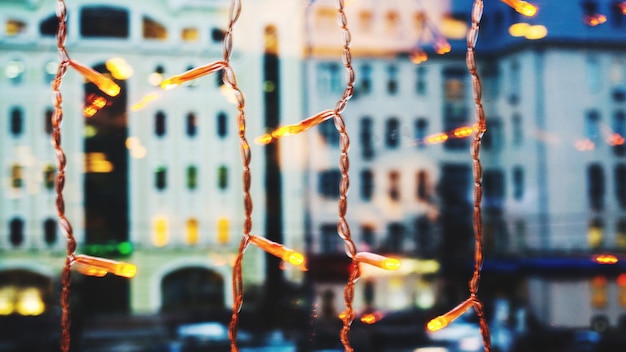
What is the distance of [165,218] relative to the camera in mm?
1062

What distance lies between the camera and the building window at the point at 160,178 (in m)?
0.95

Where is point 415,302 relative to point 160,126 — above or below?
below

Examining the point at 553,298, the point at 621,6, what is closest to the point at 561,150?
the point at 553,298

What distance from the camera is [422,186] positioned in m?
1.77

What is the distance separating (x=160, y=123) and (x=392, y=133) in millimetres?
443

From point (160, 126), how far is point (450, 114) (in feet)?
1.90

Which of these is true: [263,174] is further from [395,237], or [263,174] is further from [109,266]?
Answer: [109,266]

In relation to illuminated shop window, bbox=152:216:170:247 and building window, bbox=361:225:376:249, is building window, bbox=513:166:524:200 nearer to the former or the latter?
building window, bbox=361:225:376:249

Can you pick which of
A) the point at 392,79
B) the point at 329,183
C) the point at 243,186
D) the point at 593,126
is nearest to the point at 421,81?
the point at 392,79

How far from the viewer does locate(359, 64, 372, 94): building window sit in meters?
1.25

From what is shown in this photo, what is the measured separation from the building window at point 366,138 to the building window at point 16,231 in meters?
0.62

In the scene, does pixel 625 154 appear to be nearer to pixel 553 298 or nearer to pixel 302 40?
pixel 553 298

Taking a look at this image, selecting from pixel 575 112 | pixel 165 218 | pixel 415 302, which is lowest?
pixel 415 302

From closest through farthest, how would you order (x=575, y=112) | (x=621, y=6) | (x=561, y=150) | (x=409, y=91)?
(x=621, y=6)
(x=409, y=91)
(x=575, y=112)
(x=561, y=150)
